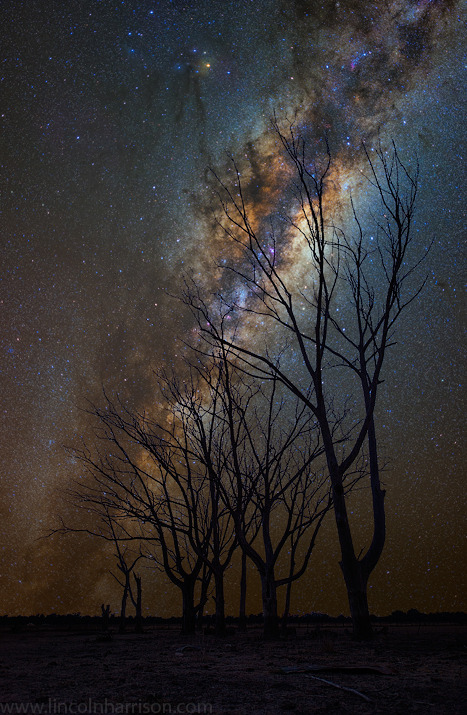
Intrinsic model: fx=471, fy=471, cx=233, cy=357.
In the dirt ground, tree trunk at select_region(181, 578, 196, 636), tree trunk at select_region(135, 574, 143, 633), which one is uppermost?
the dirt ground

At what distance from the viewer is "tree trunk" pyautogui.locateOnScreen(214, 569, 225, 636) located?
13.3 meters

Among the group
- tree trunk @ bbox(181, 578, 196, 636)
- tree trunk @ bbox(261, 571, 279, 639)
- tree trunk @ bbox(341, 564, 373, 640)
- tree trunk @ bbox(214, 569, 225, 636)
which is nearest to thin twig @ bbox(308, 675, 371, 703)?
tree trunk @ bbox(341, 564, 373, 640)

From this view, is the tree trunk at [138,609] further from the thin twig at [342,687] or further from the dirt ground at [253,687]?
the thin twig at [342,687]

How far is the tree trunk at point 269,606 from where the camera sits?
12.4m

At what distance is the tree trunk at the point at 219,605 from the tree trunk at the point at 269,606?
1.21 m

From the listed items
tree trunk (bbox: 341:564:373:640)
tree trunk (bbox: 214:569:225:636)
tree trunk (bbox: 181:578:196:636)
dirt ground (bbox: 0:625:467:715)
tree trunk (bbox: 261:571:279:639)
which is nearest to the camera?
dirt ground (bbox: 0:625:467:715)

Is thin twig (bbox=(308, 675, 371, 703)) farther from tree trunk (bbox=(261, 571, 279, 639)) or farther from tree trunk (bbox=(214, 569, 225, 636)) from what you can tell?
tree trunk (bbox=(214, 569, 225, 636))

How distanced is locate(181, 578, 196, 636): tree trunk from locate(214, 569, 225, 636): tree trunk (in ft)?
6.38

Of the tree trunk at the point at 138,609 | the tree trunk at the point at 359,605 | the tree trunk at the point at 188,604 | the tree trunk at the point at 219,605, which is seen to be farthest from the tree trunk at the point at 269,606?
Answer: the tree trunk at the point at 138,609

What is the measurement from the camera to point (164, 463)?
1348 centimetres

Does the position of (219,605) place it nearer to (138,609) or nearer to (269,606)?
(269,606)

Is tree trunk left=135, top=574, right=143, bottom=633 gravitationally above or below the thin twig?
below

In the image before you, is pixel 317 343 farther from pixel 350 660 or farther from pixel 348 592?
pixel 350 660

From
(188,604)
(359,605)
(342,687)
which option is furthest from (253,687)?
(188,604)
